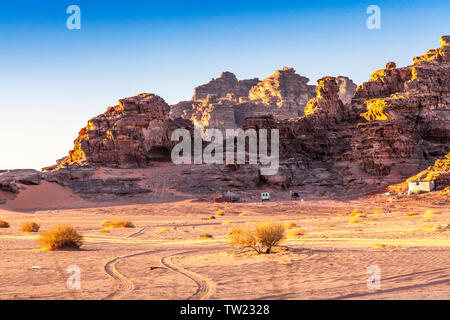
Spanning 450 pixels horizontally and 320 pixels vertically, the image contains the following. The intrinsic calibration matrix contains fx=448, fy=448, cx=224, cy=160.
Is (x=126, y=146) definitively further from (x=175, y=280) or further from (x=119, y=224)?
(x=175, y=280)

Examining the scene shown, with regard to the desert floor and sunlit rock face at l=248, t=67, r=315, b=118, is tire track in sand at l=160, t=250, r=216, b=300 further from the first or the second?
sunlit rock face at l=248, t=67, r=315, b=118

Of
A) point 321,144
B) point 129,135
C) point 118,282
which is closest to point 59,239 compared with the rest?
point 118,282

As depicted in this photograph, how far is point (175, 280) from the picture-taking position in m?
9.31

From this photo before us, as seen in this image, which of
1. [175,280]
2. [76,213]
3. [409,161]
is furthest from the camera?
[409,161]

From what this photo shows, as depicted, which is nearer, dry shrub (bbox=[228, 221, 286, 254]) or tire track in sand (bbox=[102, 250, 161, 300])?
tire track in sand (bbox=[102, 250, 161, 300])

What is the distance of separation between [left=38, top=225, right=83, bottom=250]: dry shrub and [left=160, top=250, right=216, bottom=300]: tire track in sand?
4.42 meters

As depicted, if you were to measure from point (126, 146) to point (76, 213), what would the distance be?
20747mm

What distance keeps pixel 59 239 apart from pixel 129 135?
44595 mm

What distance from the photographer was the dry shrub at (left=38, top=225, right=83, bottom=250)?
14.7m

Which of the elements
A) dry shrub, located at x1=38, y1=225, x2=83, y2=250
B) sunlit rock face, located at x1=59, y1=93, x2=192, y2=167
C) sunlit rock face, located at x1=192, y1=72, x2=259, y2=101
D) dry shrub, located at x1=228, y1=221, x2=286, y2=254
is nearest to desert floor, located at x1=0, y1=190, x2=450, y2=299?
dry shrub, located at x1=228, y1=221, x2=286, y2=254

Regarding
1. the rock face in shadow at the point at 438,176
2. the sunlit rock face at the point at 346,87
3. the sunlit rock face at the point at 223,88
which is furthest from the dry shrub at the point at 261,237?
the sunlit rock face at the point at 346,87

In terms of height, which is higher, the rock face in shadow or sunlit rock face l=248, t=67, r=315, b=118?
sunlit rock face l=248, t=67, r=315, b=118

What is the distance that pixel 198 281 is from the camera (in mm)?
9148
